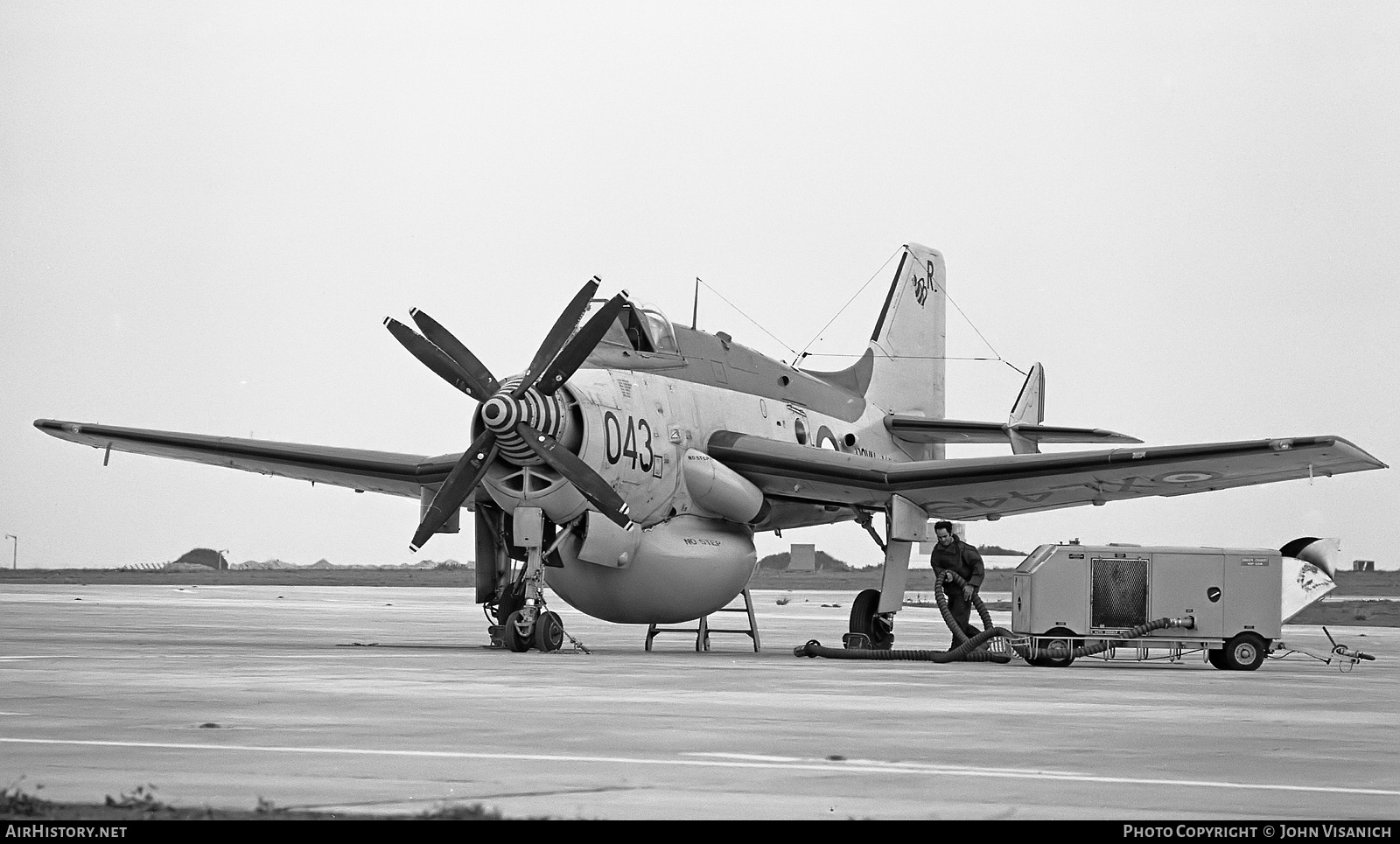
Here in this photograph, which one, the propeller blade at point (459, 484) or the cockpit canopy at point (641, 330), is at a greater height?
the cockpit canopy at point (641, 330)

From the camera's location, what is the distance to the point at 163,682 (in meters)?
14.3

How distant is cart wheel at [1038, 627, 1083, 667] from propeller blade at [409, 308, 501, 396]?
26.7ft

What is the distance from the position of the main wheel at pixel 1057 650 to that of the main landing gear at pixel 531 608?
6403mm

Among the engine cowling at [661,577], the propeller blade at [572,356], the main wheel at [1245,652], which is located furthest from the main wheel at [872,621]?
the propeller blade at [572,356]

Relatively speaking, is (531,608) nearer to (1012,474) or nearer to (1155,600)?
(1012,474)

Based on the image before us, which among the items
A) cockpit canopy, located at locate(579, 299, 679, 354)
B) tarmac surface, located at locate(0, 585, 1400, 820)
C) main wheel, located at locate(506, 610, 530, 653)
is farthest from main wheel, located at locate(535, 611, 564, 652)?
cockpit canopy, located at locate(579, 299, 679, 354)

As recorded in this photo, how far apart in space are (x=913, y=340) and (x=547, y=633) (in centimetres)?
1596

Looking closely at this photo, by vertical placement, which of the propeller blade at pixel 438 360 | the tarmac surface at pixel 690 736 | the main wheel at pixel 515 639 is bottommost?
the tarmac surface at pixel 690 736

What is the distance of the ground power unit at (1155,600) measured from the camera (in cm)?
2142

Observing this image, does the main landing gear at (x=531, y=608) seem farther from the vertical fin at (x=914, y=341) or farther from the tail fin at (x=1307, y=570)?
the vertical fin at (x=914, y=341)

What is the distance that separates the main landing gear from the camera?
2191cm

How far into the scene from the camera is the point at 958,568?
24.3m
